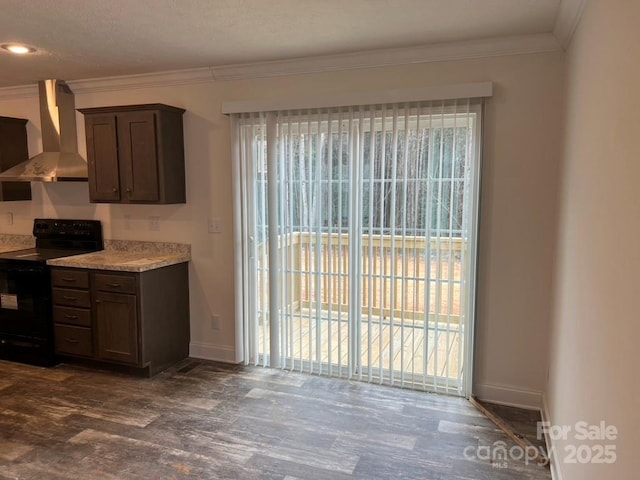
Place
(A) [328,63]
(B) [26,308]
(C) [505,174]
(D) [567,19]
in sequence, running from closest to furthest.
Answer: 1. (D) [567,19]
2. (C) [505,174]
3. (A) [328,63]
4. (B) [26,308]

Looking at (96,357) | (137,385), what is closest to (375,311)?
(137,385)

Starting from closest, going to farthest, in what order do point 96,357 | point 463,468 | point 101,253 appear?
point 463,468
point 96,357
point 101,253

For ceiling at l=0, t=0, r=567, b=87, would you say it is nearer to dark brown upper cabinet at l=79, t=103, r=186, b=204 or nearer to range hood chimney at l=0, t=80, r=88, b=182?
dark brown upper cabinet at l=79, t=103, r=186, b=204

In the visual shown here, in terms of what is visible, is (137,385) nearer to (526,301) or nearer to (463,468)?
(463,468)

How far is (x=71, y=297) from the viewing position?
3.79 metres

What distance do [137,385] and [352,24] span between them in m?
2.92

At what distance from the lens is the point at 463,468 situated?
252 centimetres

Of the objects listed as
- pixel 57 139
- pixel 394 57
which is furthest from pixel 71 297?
pixel 394 57

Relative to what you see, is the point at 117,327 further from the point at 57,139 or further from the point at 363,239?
the point at 363,239

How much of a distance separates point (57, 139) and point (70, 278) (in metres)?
1.32

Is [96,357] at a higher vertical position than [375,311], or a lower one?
lower

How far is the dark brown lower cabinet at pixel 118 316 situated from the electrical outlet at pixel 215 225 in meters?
0.43

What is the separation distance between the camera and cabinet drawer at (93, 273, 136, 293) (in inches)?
141

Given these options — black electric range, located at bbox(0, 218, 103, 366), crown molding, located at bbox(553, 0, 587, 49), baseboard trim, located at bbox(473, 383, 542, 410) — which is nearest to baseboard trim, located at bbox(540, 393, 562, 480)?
baseboard trim, located at bbox(473, 383, 542, 410)
